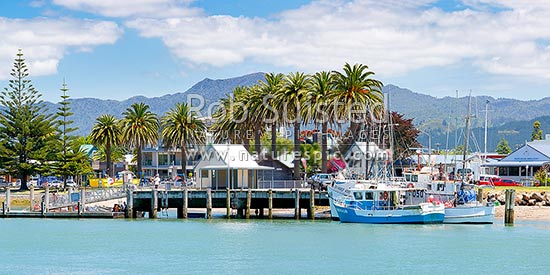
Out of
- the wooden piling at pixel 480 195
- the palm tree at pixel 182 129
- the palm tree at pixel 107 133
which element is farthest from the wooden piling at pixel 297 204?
the palm tree at pixel 107 133

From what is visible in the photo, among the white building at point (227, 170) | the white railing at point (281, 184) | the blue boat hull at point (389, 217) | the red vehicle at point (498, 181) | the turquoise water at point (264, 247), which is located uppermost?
the white building at point (227, 170)

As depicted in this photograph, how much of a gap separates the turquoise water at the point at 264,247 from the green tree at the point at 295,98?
1828 cm

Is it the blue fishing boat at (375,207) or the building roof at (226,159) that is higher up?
the building roof at (226,159)

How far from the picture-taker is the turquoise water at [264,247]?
46.3 metres

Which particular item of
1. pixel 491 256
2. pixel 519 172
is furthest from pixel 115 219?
pixel 519 172

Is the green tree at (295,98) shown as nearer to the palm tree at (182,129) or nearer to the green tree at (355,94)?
the green tree at (355,94)

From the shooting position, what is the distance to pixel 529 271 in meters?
45.9

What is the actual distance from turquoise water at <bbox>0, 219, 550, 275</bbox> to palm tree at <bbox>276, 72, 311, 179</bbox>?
59.8 ft

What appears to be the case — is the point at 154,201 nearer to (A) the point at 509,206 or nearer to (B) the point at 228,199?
(B) the point at 228,199

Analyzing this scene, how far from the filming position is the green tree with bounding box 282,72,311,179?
83812 millimetres

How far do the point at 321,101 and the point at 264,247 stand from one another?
3037 centimetres

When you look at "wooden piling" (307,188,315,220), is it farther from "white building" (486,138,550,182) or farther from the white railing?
"white building" (486,138,550,182)

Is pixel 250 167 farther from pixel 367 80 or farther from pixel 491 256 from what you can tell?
pixel 491 256

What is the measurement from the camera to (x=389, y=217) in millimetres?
65375
